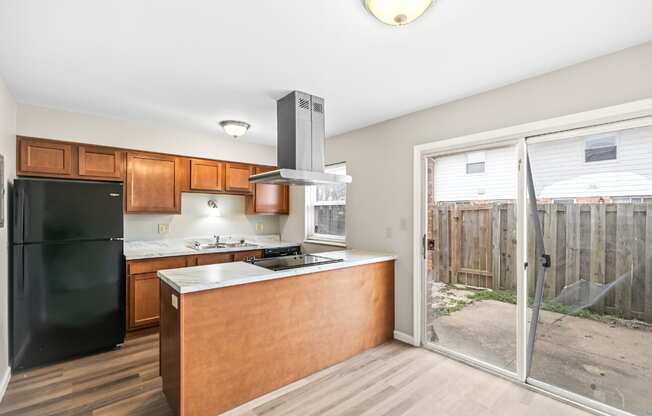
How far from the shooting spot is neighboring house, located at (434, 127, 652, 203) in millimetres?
2016

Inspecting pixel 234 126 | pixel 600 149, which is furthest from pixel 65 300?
pixel 600 149

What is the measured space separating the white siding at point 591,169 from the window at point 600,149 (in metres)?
0.02

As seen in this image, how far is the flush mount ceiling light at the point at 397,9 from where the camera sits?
143 centimetres

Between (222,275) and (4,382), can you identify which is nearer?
(222,275)

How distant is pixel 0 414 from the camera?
2.10 meters

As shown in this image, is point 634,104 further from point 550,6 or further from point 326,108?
point 326,108

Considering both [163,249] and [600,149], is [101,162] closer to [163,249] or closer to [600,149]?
[163,249]

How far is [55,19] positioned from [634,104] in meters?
3.50

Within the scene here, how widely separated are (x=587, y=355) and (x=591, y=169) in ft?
4.63

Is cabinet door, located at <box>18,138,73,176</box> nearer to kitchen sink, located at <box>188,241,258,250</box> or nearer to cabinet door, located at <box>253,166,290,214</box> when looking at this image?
kitchen sink, located at <box>188,241,258,250</box>

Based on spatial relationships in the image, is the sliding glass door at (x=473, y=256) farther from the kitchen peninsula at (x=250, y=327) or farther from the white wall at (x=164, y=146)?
the white wall at (x=164, y=146)

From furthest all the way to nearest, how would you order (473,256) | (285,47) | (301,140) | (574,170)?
(473,256) < (301,140) < (574,170) < (285,47)

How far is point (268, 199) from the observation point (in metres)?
4.81

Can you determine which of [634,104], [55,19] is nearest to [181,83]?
[55,19]
